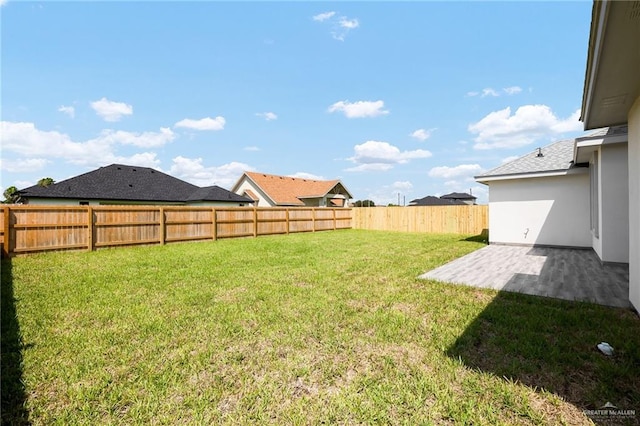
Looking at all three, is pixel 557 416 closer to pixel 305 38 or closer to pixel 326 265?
pixel 326 265

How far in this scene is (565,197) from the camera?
9.28 meters

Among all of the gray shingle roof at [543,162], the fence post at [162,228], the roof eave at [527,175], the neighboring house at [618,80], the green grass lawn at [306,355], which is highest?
the gray shingle roof at [543,162]

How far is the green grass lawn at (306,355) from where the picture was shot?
205 centimetres

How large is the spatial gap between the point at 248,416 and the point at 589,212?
37.2 feet

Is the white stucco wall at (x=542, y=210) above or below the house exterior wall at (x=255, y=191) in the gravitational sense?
below

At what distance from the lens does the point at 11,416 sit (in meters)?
1.95

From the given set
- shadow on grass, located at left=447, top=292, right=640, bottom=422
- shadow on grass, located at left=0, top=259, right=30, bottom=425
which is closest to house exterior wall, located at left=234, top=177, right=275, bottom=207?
shadow on grass, located at left=0, top=259, right=30, bottom=425

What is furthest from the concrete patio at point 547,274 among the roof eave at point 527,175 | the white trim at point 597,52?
the white trim at point 597,52

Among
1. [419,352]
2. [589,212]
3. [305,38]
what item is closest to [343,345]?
[419,352]

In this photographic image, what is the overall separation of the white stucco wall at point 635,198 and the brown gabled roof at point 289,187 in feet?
76.4

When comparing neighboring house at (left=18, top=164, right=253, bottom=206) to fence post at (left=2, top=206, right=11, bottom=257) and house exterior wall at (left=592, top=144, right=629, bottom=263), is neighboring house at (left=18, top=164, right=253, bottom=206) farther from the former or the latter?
house exterior wall at (left=592, top=144, right=629, bottom=263)

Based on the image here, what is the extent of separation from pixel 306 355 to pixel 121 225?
403 inches

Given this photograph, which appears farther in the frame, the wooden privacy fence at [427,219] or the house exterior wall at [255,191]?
the house exterior wall at [255,191]

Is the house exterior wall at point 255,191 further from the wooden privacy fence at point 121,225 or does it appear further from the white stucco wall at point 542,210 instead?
the white stucco wall at point 542,210
